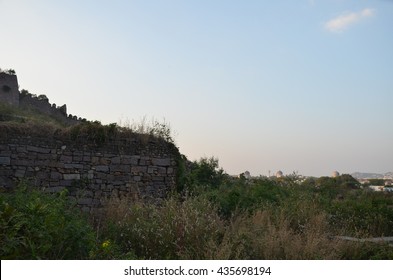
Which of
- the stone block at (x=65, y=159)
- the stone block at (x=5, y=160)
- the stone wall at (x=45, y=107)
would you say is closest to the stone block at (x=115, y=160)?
the stone block at (x=65, y=159)

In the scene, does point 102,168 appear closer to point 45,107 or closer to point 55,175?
point 55,175

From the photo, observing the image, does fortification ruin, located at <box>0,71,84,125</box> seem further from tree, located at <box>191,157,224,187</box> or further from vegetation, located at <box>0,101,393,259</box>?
vegetation, located at <box>0,101,393,259</box>

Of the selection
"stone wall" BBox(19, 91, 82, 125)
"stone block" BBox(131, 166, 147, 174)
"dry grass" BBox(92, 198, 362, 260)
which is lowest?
"dry grass" BBox(92, 198, 362, 260)

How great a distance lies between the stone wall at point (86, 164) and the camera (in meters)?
9.89

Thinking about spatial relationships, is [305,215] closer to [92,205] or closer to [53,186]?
[92,205]

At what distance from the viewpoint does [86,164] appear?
10453 millimetres

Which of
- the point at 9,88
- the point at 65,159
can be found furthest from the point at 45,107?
the point at 65,159

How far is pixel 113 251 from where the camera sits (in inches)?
221

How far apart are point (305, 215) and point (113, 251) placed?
4607mm

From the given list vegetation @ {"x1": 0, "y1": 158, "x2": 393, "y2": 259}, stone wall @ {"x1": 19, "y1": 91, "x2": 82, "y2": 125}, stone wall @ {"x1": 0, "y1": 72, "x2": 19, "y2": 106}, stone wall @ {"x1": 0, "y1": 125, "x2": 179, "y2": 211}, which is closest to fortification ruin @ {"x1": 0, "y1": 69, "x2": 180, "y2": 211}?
stone wall @ {"x1": 0, "y1": 125, "x2": 179, "y2": 211}

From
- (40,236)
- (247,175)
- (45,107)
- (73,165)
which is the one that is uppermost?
(45,107)

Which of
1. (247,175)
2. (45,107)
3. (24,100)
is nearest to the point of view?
(247,175)

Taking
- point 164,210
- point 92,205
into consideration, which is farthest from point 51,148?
point 164,210

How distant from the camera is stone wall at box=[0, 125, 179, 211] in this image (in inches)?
389
